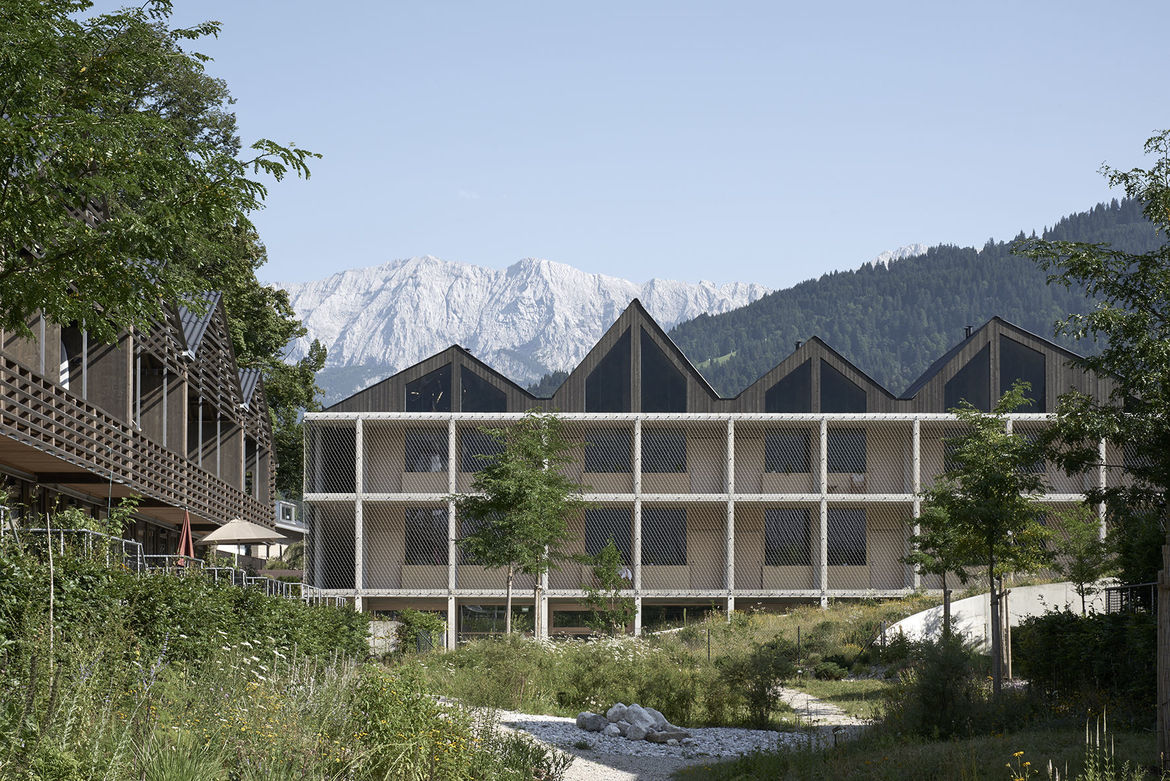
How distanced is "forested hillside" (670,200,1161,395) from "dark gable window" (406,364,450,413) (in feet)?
373

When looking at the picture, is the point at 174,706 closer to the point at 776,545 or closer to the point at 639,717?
the point at 639,717

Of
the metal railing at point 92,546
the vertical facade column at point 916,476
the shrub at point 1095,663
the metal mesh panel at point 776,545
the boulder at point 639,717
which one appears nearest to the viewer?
the metal railing at point 92,546

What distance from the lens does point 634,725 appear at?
Answer: 1858cm

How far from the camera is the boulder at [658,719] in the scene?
744 inches

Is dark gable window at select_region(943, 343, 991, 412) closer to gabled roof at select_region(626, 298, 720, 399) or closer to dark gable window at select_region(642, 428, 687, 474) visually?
gabled roof at select_region(626, 298, 720, 399)

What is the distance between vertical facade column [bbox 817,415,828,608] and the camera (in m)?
44.0

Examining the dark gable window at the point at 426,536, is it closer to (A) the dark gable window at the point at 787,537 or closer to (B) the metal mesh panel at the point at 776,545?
(B) the metal mesh panel at the point at 776,545

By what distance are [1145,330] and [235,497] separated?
88.7ft

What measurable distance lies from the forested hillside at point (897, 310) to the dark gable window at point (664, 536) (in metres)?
112

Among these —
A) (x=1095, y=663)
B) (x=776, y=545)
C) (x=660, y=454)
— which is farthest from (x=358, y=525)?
(x=1095, y=663)

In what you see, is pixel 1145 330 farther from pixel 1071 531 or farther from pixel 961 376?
pixel 961 376

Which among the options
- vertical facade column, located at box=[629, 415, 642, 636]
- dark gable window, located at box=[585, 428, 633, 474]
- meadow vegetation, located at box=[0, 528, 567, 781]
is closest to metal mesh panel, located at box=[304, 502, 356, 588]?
dark gable window, located at box=[585, 428, 633, 474]

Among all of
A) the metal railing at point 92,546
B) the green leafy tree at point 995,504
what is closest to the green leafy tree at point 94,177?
the metal railing at point 92,546

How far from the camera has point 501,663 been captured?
874 inches
